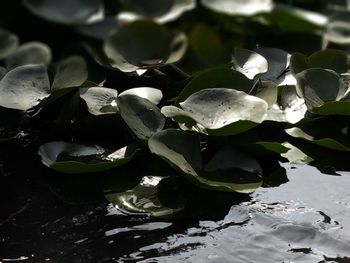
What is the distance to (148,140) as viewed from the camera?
108 cm

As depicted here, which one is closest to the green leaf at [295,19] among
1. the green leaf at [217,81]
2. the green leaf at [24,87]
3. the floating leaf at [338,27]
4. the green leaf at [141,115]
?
the floating leaf at [338,27]

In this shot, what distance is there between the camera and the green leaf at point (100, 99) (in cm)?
117

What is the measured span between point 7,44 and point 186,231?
61cm

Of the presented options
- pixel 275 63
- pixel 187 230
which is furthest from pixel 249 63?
pixel 187 230

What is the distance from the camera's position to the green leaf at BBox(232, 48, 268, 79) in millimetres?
1243

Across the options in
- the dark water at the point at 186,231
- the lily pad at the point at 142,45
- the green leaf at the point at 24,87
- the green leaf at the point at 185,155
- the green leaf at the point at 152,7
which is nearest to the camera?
the dark water at the point at 186,231

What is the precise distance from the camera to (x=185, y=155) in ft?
3.55

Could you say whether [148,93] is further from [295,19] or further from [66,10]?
[295,19]

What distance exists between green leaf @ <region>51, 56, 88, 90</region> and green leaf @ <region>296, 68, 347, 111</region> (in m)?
0.40

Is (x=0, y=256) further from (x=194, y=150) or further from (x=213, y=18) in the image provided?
(x=213, y=18)

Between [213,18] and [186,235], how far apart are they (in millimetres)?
751

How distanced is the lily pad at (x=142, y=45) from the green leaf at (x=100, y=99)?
0.10 m

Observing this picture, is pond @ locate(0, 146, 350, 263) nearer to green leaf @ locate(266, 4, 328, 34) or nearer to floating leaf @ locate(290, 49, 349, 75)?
floating leaf @ locate(290, 49, 349, 75)

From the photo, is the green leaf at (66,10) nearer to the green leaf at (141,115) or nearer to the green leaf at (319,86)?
the green leaf at (141,115)
